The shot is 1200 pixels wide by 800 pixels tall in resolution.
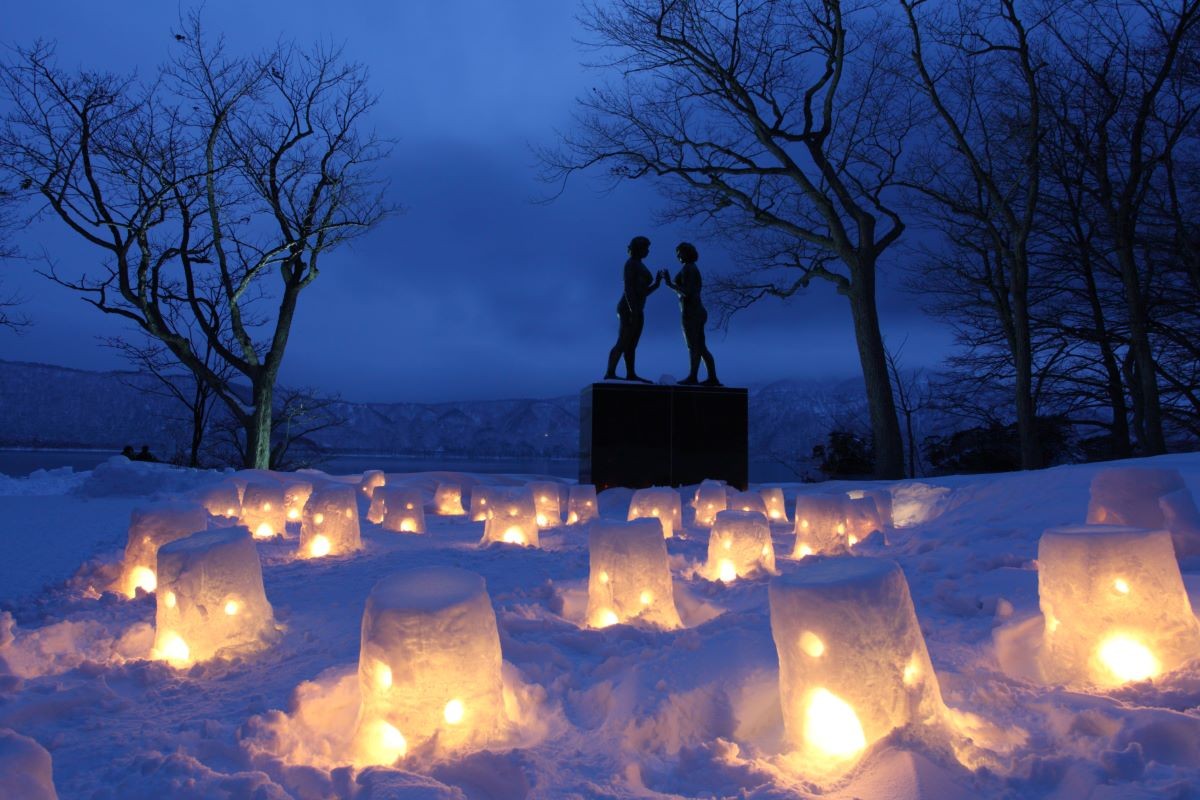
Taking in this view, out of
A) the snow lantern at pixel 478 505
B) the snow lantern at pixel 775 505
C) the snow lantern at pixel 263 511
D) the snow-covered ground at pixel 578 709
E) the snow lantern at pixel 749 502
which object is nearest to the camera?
the snow-covered ground at pixel 578 709

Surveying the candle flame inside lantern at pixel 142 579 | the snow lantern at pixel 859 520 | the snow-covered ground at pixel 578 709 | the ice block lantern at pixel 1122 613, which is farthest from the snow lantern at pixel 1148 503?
the candle flame inside lantern at pixel 142 579

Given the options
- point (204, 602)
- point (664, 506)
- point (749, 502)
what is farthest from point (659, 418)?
point (204, 602)

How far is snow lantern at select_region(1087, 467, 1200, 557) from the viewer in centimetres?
420

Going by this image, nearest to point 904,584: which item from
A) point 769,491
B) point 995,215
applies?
point 769,491

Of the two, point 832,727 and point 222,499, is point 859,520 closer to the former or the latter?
point 832,727

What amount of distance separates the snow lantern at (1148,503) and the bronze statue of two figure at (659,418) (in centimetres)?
758

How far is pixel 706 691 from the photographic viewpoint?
2.80 metres

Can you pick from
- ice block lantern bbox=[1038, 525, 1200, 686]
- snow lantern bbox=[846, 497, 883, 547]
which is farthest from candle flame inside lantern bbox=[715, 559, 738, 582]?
ice block lantern bbox=[1038, 525, 1200, 686]

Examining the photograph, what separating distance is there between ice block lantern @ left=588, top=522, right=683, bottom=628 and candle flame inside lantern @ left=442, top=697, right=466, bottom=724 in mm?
1632

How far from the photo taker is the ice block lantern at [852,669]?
241cm

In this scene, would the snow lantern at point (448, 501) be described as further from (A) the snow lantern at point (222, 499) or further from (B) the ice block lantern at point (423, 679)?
(B) the ice block lantern at point (423, 679)

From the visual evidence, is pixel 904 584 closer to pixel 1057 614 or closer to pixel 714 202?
pixel 1057 614

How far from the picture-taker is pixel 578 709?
2939 millimetres

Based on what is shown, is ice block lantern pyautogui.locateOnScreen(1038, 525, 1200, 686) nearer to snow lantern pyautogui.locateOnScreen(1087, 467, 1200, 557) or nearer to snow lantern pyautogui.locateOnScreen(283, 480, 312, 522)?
snow lantern pyautogui.locateOnScreen(1087, 467, 1200, 557)
